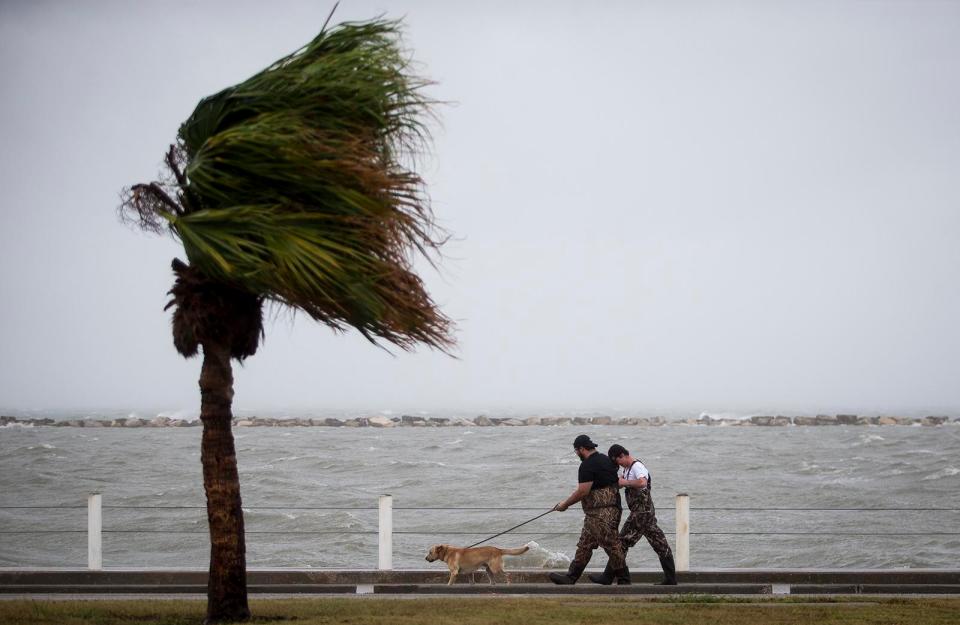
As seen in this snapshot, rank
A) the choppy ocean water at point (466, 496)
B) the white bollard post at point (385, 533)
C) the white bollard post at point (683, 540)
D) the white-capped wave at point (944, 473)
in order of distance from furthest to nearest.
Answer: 1. the white-capped wave at point (944, 473)
2. the choppy ocean water at point (466, 496)
3. the white bollard post at point (385, 533)
4. the white bollard post at point (683, 540)

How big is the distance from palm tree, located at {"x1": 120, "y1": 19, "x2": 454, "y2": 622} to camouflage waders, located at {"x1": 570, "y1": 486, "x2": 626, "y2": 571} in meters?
4.14

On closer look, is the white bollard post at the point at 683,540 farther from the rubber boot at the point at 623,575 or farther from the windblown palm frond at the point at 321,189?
the windblown palm frond at the point at 321,189

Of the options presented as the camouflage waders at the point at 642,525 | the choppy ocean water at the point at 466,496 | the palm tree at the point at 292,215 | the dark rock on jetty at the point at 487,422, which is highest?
the palm tree at the point at 292,215

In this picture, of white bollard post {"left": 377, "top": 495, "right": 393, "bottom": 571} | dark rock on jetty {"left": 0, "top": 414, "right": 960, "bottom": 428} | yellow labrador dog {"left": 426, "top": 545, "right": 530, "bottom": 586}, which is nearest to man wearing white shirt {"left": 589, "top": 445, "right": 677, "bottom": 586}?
yellow labrador dog {"left": 426, "top": 545, "right": 530, "bottom": 586}

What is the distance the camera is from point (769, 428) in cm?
12912

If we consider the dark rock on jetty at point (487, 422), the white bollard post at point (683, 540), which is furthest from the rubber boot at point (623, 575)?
the dark rock on jetty at point (487, 422)

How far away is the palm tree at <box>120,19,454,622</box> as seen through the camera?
10297 millimetres

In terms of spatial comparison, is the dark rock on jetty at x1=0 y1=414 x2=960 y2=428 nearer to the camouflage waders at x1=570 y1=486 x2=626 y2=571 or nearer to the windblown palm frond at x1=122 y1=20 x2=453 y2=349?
the camouflage waders at x1=570 y1=486 x2=626 y2=571

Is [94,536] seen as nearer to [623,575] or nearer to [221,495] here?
[221,495]

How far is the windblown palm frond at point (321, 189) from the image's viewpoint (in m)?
10.3

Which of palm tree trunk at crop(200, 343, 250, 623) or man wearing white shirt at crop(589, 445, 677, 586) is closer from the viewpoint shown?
palm tree trunk at crop(200, 343, 250, 623)

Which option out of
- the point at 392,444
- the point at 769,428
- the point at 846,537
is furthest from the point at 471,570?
the point at 769,428

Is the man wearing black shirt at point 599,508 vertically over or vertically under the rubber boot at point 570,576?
over

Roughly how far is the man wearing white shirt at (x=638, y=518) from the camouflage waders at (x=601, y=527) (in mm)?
155
